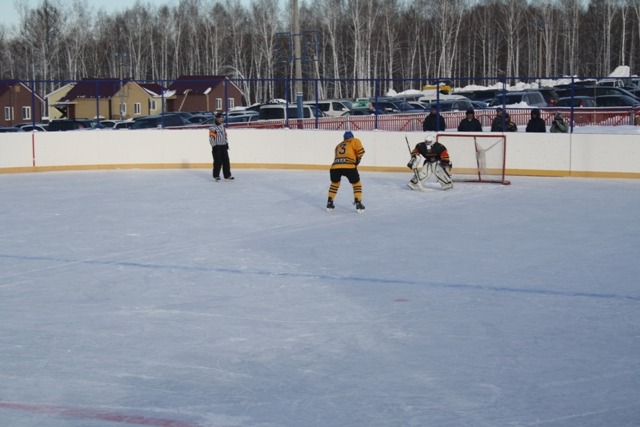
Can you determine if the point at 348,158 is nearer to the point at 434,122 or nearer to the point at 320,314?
the point at 320,314

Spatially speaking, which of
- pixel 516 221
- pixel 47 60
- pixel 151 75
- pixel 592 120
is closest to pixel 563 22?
pixel 151 75

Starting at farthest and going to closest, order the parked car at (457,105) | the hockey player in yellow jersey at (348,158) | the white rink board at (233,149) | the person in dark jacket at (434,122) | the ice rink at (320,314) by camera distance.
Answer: the parked car at (457,105) < the person in dark jacket at (434,122) < the white rink board at (233,149) < the hockey player in yellow jersey at (348,158) < the ice rink at (320,314)

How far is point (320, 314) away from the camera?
8594mm

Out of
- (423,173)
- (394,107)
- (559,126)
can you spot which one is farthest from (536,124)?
(394,107)

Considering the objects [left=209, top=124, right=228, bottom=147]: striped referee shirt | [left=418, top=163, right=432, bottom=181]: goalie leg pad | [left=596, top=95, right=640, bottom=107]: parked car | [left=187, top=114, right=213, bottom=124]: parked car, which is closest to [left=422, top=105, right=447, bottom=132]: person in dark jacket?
[left=418, top=163, right=432, bottom=181]: goalie leg pad

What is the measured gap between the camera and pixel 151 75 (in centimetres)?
7369

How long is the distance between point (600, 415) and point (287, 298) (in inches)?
156

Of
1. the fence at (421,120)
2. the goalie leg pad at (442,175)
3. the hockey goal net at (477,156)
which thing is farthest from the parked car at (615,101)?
the goalie leg pad at (442,175)

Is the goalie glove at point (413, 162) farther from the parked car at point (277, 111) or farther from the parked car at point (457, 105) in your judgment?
the parked car at point (457, 105)

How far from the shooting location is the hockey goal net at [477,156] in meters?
19.6

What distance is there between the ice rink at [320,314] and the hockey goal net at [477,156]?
10.7ft

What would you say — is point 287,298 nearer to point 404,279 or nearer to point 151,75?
point 404,279

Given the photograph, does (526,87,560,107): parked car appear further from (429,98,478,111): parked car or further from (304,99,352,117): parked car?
(304,99,352,117): parked car

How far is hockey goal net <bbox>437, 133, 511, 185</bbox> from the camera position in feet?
64.3
